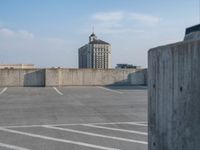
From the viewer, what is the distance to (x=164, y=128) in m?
3.02

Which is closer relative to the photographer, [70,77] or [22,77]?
[22,77]

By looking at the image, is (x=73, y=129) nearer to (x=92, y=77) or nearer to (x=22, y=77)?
Answer: (x=22, y=77)

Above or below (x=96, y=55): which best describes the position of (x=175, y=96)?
below

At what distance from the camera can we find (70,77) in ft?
81.0

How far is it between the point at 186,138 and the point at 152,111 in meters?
0.76

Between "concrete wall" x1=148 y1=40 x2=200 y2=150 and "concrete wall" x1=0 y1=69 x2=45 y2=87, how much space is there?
21.2m

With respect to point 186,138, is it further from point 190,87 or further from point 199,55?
point 199,55

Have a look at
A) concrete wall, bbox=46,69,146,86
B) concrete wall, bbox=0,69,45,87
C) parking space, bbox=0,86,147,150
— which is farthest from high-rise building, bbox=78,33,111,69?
parking space, bbox=0,86,147,150

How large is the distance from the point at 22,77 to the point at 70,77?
11.7 ft

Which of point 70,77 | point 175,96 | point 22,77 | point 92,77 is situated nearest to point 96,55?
A: point 92,77

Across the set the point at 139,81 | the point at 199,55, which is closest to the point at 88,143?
the point at 199,55

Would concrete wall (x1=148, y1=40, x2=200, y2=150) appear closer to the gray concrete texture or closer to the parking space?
the parking space

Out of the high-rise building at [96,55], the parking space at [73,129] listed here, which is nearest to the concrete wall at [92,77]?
the high-rise building at [96,55]

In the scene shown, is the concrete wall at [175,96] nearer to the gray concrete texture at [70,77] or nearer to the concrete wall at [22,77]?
the gray concrete texture at [70,77]
